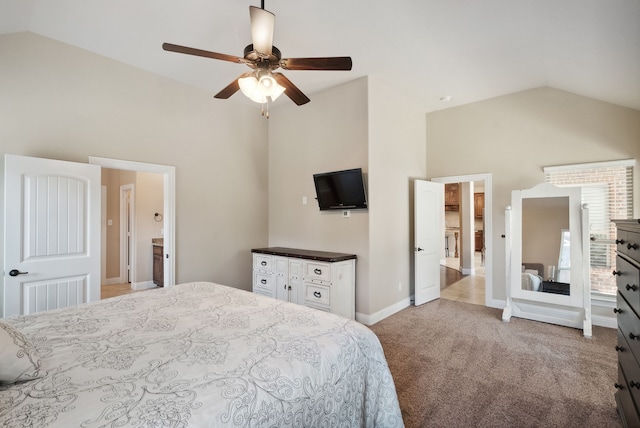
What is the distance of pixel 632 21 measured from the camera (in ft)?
6.94

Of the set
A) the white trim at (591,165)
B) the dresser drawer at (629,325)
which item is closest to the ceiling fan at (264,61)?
the dresser drawer at (629,325)

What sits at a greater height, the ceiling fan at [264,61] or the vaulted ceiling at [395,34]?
the vaulted ceiling at [395,34]

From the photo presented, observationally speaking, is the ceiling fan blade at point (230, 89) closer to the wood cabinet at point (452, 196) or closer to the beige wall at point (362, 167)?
the beige wall at point (362, 167)

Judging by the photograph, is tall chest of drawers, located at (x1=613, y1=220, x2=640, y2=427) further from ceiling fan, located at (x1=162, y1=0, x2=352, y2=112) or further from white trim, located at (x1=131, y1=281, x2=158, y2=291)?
white trim, located at (x1=131, y1=281, x2=158, y2=291)

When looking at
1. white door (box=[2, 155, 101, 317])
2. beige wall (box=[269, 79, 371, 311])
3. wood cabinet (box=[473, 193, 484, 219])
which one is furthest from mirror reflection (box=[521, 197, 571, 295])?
white door (box=[2, 155, 101, 317])

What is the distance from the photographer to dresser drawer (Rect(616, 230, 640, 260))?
1.56m

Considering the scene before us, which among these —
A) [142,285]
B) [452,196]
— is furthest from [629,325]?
[452,196]

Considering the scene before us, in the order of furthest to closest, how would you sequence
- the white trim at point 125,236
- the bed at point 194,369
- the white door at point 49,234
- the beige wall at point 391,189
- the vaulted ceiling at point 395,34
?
the white trim at point 125,236 < the beige wall at point 391,189 < the white door at point 49,234 < the vaulted ceiling at point 395,34 < the bed at point 194,369

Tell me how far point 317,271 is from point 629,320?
268cm

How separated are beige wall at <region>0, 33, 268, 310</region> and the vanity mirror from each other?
3.65 meters

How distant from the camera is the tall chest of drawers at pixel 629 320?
1.56 metres

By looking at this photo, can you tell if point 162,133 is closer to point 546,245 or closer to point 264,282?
point 264,282

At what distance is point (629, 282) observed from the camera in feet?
5.56

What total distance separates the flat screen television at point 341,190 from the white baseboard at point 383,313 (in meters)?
1.39
